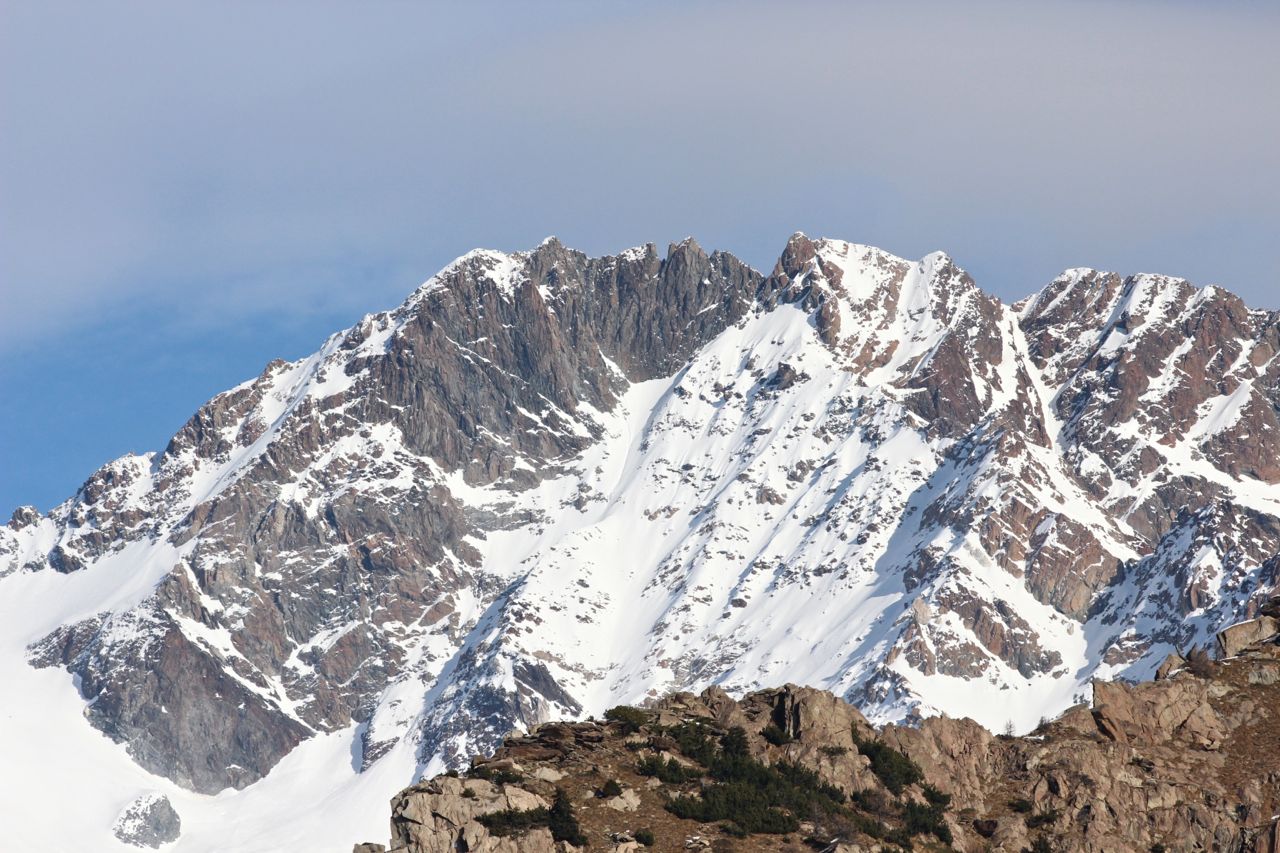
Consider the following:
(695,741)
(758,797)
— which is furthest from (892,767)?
(695,741)

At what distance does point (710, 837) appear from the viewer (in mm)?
78438

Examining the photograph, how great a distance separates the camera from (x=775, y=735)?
87.5 metres

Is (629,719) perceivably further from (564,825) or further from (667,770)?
(564,825)

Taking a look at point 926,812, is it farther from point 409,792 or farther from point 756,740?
point 409,792

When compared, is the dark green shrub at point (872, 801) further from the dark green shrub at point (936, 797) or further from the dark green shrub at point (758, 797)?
the dark green shrub at point (936, 797)

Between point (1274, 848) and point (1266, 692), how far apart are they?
16525 mm

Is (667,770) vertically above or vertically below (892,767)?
above

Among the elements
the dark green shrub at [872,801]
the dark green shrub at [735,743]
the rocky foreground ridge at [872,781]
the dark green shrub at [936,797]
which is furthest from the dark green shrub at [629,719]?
the dark green shrub at [936,797]

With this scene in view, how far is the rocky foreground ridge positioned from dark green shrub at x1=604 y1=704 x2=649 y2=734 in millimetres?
81

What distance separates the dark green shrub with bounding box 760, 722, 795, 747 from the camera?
3425 inches

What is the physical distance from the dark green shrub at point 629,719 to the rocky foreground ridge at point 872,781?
0.27 feet

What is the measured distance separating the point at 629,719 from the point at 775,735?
5.97 meters

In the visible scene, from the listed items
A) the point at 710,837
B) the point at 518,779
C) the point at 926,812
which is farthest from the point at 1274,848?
the point at 518,779

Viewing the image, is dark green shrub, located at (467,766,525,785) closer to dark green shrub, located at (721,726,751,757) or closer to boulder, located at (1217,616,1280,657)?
dark green shrub, located at (721,726,751,757)
